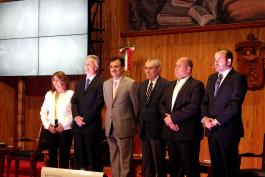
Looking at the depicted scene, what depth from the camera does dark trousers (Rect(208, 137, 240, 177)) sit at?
14.4 feet

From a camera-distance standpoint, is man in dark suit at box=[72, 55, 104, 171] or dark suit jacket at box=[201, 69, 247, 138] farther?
man in dark suit at box=[72, 55, 104, 171]

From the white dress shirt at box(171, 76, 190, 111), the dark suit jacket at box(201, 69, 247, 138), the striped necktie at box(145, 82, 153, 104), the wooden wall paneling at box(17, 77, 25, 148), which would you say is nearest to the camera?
the dark suit jacket at box(201, 69, 247, 138)

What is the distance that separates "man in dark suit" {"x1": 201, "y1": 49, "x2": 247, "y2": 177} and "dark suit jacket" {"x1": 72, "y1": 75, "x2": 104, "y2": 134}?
50.8 inches

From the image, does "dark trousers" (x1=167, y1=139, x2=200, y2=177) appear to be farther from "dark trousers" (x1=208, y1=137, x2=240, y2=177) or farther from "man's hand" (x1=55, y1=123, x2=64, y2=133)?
"man's hand" (x1=55, y1=123, x2=64, y2=133)

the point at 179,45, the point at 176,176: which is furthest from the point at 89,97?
the point at 179,45

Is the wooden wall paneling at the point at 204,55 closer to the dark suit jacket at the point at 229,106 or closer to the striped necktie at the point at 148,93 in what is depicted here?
the striped necktie at the point at 148,93

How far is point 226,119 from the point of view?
4328 millimetres

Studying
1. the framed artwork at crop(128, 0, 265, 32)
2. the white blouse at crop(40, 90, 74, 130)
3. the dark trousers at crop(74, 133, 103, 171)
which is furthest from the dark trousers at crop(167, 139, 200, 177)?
the framed artwork at crop(128, 0, 265, 32)

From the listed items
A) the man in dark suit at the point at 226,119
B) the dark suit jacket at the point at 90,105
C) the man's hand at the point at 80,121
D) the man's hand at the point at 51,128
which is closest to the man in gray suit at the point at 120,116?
the dark suit jacket at the point at 90,105

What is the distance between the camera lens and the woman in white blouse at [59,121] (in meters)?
5.42

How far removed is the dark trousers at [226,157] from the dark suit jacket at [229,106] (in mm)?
67

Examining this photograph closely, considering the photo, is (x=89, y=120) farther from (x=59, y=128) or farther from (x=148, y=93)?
(x=148, y=93)

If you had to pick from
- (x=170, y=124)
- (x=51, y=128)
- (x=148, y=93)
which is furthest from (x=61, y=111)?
(x=170, y=124)

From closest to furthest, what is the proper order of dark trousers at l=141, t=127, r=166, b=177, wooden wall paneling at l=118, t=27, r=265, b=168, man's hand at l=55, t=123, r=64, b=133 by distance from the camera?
dark trousers at l=141, t=127, r=166, b=177 < man's hand at l=55, t=123, r=64, b=133 < wooden wall paneling at l=118, t=27, r=265, b=168
